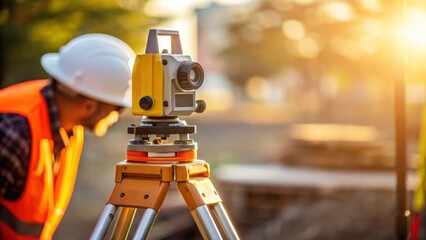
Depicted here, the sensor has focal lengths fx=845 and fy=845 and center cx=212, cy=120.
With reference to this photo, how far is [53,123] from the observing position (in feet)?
10.3

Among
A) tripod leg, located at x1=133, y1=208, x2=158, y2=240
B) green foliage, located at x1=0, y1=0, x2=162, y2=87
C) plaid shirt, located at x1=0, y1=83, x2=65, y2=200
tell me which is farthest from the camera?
green foliage, located at x1=0, y1=0, x2=162, y2=87

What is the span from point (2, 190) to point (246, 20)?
2866 centimetres

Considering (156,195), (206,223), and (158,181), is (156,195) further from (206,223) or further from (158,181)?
(206,223)

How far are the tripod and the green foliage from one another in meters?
4.97

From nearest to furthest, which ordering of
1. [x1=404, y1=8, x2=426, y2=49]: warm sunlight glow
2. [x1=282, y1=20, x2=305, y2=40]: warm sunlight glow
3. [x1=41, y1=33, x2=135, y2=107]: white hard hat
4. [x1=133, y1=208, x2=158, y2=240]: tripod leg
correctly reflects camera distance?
1. [x1=133, y1=208, x2=158, y2=240]: tripod leg
2. [x1=41, y1=33, x2=135, y2=107]: white hard hat
3. [x1=404, y1=8, x2=426, y2=49]: warm sunlight glow
4. [x1=282, y1=20, x2=305, y2=40]: warm sunlight glow

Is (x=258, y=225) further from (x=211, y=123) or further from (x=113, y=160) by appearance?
(x=211, y=123)

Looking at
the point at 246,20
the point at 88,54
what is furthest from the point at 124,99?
the point at 246,20

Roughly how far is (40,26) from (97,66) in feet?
15.8

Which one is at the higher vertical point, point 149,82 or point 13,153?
point 149,82

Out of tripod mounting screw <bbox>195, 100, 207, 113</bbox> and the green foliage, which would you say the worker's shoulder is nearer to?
tripod mounting screw <bbox>195, 100, 207, 113</bbox>

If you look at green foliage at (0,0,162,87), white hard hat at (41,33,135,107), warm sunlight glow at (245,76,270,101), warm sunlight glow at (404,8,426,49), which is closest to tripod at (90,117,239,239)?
white hard hat at (41,33,135,107)

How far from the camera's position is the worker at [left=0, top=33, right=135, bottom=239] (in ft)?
9.52

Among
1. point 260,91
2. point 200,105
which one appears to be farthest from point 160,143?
point 260,91

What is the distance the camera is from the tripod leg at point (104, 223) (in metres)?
2.45
